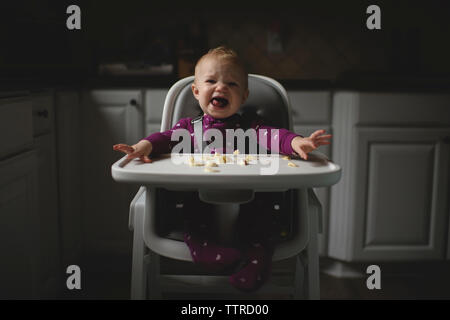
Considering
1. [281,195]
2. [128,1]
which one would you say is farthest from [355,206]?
[128,1]

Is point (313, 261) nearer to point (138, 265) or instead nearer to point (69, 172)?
point (138, 265)

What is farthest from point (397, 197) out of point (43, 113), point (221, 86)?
Result: point (43, 113)

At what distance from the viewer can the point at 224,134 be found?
118cm

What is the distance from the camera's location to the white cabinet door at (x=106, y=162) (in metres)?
1.94

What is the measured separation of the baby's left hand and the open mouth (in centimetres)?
18

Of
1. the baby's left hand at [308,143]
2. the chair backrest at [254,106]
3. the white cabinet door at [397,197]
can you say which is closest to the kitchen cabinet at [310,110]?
the white cabinet door at [397,197]

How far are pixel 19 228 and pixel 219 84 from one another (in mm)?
729

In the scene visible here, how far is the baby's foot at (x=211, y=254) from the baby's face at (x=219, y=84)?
1.02 ft

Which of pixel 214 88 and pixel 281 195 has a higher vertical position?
pixel 214 88

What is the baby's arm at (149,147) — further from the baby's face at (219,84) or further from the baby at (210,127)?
the baby's face at (219,84)
